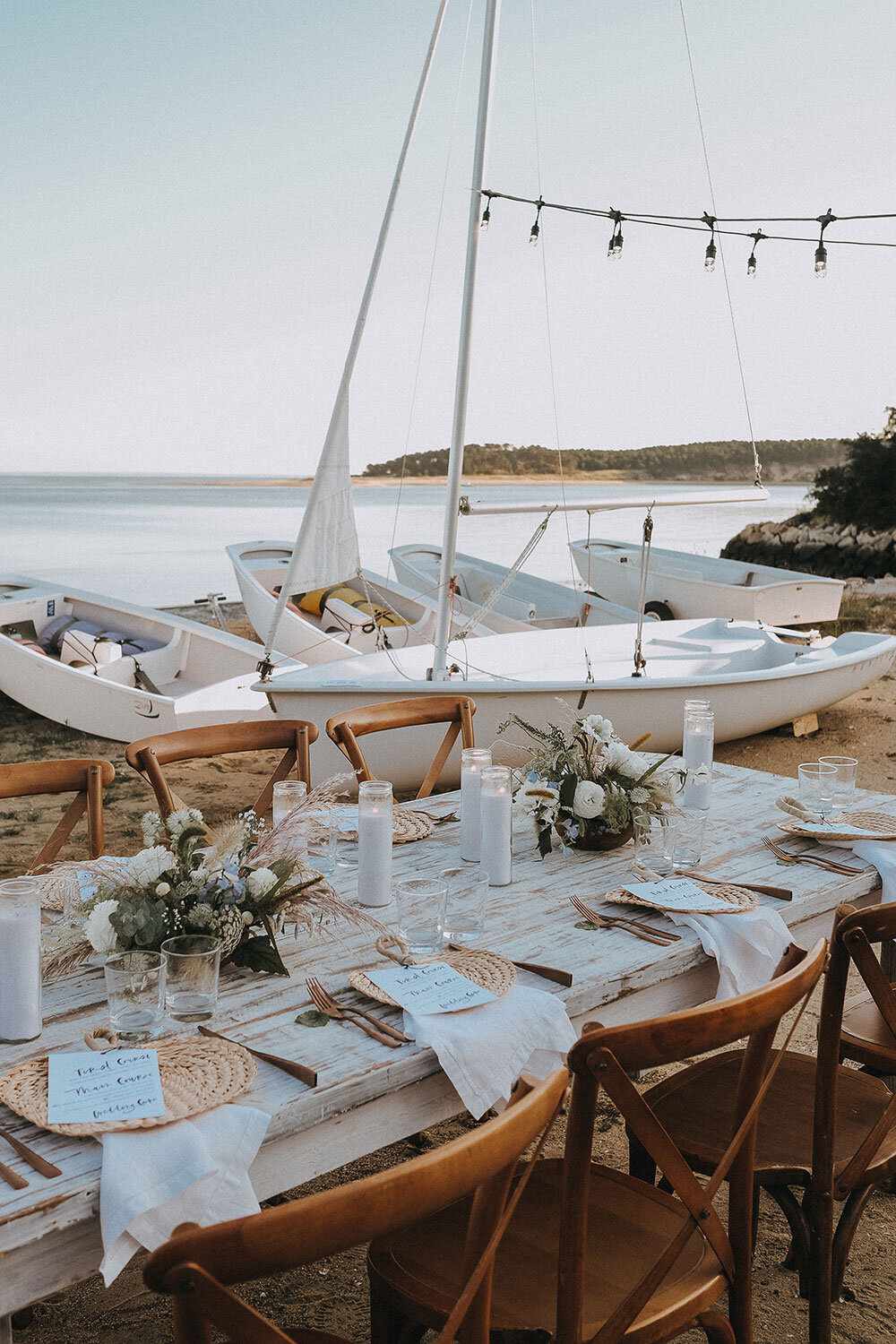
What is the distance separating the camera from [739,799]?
3064mm

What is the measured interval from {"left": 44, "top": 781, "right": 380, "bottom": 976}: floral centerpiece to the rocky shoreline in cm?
1826

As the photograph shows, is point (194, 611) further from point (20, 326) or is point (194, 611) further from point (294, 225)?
point (20, 326)

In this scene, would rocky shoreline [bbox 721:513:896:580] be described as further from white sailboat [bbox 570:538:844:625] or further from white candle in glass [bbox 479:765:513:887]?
white candle in glass [bbox 479:765:513:887]

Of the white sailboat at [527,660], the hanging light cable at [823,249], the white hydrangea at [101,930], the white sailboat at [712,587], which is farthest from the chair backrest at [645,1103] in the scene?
the white sailboat at [712,587]

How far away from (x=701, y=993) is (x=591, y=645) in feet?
17.7

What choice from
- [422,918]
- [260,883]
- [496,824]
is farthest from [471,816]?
[260,883]

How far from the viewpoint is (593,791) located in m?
2.46

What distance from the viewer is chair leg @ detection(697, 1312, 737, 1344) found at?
1628mm

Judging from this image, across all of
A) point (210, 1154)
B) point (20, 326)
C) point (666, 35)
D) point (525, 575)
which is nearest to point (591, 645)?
point (525, 575)

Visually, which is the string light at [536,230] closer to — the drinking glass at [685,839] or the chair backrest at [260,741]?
the chair backrest at [260,741]

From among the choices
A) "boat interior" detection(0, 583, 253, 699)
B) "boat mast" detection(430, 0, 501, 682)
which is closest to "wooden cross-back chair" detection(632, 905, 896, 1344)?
"boat mast" detection(430, 0, 501, 682)

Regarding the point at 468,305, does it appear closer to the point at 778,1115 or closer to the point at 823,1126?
the point at 778,1115

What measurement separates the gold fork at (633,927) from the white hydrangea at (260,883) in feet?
2.07

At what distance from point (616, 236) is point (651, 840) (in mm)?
3972
